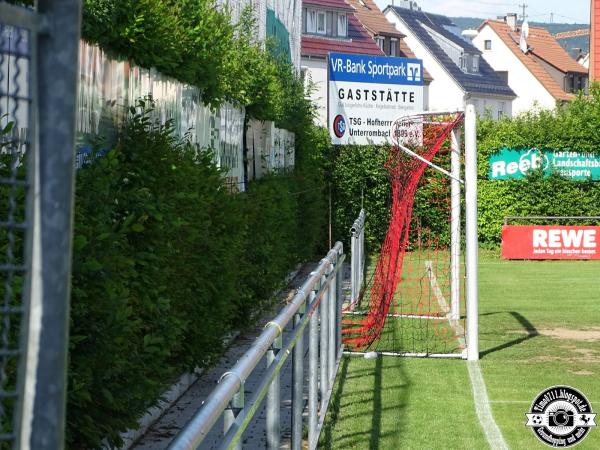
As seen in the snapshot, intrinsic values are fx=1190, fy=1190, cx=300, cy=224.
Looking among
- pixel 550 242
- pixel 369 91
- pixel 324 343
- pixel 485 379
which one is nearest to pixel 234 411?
pixel 324 343

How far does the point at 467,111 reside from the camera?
13.6 meters

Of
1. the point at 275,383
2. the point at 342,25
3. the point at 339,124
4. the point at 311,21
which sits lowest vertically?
the point at 275,383

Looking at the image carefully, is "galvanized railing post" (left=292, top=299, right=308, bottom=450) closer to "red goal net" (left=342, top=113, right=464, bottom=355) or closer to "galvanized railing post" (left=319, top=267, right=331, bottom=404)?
"galvanized railing post" (left=319, top=267, right=331, bottom=404)

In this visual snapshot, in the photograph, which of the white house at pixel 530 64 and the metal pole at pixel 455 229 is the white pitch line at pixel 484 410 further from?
the white house at pixel 530 64

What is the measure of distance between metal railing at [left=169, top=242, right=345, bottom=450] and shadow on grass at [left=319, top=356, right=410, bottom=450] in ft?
0.82

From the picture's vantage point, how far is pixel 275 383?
14.7ft

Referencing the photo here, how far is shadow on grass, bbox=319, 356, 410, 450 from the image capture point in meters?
8.45

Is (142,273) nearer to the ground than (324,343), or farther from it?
farther from it

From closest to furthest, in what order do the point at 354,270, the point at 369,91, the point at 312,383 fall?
the point at 312,383, the point at 354,270, the point at 369,91

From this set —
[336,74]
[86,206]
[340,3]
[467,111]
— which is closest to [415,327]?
[467,111]

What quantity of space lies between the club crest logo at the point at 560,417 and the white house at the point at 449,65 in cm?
6681

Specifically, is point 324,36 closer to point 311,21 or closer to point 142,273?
point 311,21

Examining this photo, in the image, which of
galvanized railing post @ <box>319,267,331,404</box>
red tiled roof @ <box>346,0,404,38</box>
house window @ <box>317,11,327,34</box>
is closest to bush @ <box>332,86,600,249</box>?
galvanized railing post @ <box>319,267,331,404</box>

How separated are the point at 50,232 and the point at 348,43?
62.2m
